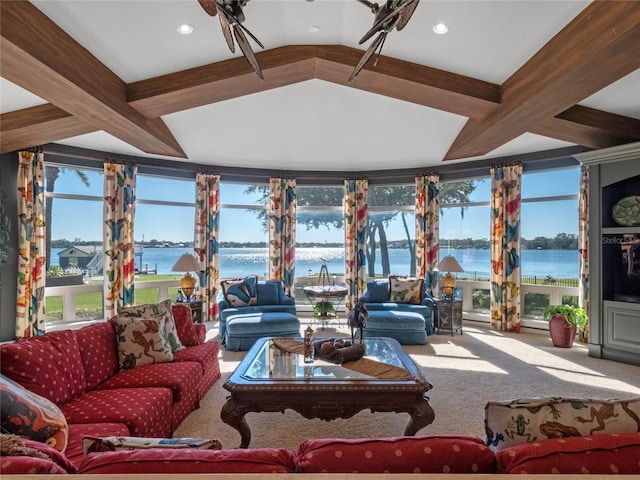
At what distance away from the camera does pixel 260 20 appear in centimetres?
298

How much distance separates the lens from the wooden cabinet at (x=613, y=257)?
4.32 m

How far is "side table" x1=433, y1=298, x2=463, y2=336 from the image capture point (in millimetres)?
5727

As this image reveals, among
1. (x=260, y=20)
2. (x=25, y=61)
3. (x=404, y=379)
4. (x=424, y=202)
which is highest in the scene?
(x=260, y=20)

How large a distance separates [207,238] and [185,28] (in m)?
4.38

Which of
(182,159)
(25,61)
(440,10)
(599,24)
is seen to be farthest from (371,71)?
(182,159)

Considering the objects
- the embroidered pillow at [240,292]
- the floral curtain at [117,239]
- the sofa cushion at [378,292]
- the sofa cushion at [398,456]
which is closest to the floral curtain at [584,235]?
the sofa cushion at [378,292]

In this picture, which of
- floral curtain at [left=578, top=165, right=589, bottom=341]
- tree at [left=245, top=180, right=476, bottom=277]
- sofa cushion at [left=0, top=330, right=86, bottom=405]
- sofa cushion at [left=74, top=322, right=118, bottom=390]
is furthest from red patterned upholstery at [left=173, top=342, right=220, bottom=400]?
floral curtain at [left=578, top=165, right=589, bottom=341]

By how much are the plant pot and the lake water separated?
111 cm

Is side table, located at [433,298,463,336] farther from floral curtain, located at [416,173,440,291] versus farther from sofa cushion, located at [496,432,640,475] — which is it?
sofa cushion, located at [496,432,640,475]

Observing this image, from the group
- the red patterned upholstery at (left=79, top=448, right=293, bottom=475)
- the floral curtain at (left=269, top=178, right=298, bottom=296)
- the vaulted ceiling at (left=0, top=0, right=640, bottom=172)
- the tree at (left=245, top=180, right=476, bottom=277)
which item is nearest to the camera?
the red patterned upholstery at (left=79, top=448, right=293, bottom=475)

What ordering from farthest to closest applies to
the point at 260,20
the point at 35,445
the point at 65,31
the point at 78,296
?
the point at 78,296 < the point at 260,20 < the point at 65,31 < the point at 35,445

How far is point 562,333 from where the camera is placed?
4.98m

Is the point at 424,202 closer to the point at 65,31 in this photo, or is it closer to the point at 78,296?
the point at 65,31

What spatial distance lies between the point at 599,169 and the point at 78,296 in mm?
8229
